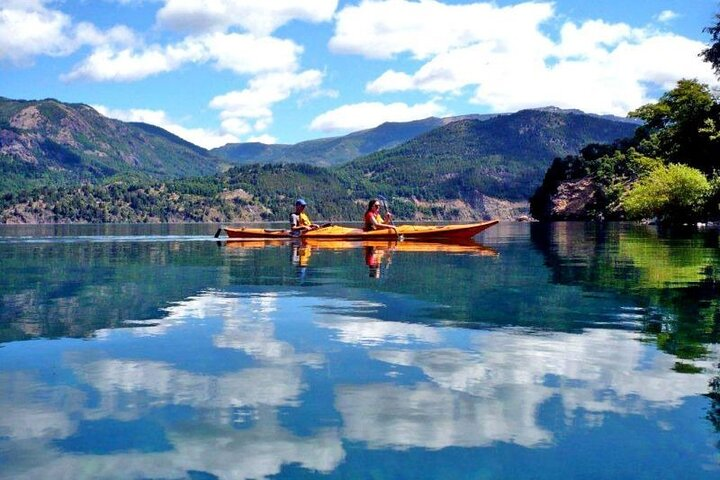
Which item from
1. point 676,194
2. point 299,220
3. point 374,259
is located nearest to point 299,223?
point 299,220

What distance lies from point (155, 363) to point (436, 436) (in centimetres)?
524

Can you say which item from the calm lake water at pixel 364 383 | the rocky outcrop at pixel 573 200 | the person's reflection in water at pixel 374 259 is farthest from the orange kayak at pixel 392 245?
the rocky outcrop at pixel 573 200

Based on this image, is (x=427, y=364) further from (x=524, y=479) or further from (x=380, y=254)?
(x=380, y=254)

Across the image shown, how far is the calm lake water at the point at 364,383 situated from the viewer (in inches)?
265

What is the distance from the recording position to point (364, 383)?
30.8 ft

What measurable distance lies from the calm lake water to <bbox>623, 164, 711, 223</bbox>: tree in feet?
194

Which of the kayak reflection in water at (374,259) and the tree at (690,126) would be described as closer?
the kayak reflection in water at (374,259)

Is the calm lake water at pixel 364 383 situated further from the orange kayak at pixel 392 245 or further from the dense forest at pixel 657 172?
the dense forest at pixel 657 172

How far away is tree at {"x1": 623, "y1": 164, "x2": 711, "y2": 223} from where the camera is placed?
7306 centimetres

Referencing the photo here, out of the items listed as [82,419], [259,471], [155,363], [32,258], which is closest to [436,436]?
[259,471]

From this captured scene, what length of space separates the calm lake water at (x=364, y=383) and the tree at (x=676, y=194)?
59.2 meters

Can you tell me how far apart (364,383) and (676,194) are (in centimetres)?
7395

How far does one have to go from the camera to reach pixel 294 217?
4841 centimetres

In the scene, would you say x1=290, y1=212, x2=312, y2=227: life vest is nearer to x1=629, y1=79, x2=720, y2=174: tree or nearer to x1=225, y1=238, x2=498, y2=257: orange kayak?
x1=225, y1=238, x2=498, y2=257: orange kayak
